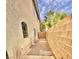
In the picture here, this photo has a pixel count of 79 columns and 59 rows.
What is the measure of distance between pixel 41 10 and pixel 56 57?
64 cm

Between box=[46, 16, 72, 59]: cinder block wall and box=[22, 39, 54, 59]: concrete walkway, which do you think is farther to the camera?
box=[22, 39, 54, 59]: concrete walkway

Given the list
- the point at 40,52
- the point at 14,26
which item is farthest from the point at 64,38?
the point at 14,26

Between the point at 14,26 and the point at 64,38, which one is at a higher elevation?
the point at 14,26

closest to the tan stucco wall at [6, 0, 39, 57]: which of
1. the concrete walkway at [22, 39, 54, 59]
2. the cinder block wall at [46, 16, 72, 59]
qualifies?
the concrete walkway at [22, 39, 54, 59]

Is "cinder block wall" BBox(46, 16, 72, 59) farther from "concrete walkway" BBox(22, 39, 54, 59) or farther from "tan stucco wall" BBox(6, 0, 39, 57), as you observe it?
"tan stucco wall" BBox(6, 0, 39, 57)

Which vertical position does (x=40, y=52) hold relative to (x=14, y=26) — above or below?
below

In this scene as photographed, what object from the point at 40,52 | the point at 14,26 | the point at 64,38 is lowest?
the point at 40,52

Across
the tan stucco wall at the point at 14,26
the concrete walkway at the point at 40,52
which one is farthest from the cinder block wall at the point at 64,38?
the tan stucco wall at the point at 14,26

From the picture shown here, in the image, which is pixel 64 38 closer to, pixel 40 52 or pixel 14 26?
pixel 40 52

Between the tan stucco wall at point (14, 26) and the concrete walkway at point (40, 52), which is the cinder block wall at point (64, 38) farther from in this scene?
the tan stucco wall at point (14, 26)

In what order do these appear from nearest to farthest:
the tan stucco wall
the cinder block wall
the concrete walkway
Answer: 1. the cinder block wall
2. the tan stucco wall
3. the concrete walkway

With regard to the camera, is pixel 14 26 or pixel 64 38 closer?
pixel 64 38

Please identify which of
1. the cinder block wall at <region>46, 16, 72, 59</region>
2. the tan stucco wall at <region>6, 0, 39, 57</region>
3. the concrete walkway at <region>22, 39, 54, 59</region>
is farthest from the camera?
the concrete walkway at <region>22, 39, 54, 59</region>
